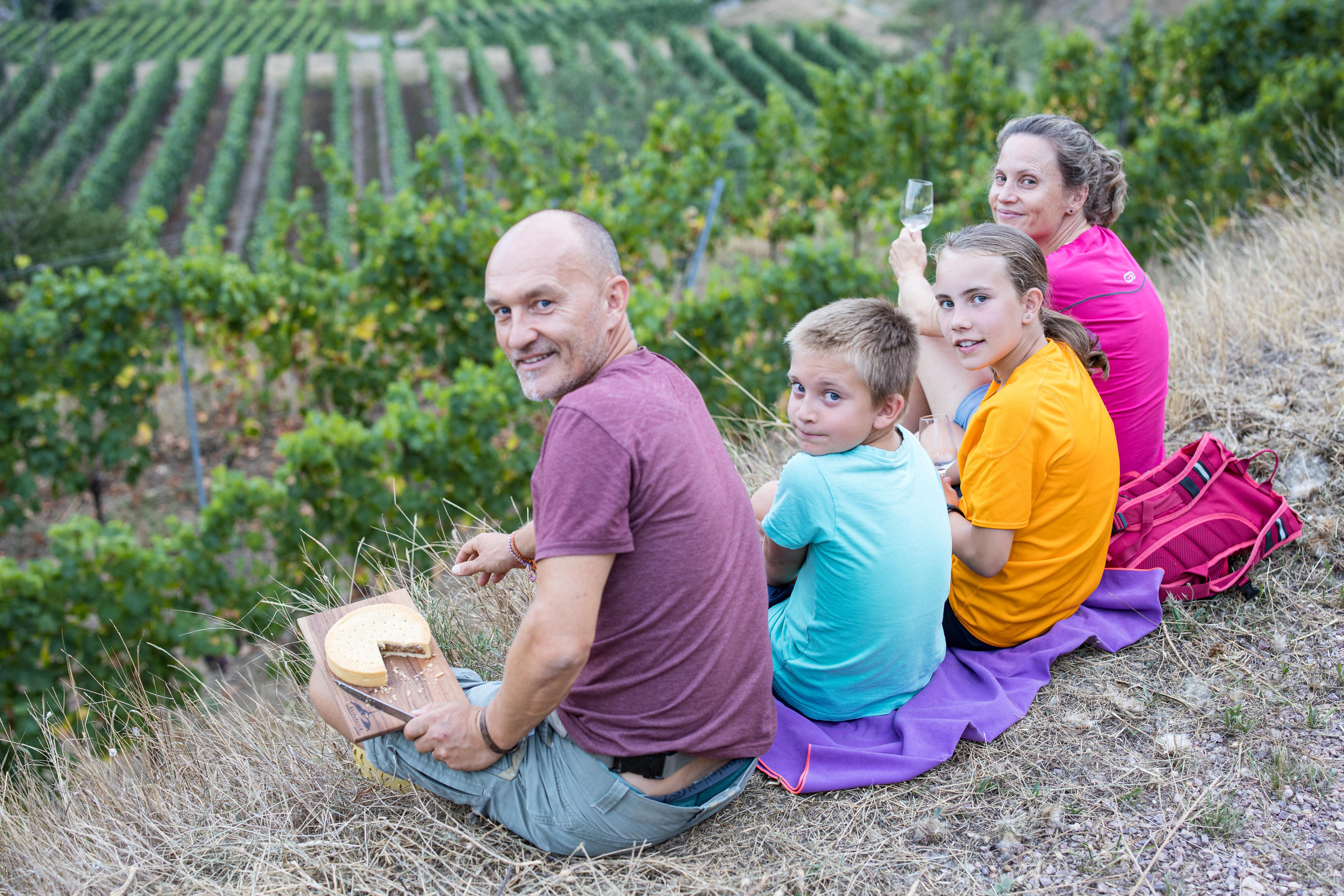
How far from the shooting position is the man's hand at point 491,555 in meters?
2.44

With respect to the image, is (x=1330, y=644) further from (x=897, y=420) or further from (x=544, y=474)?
(x=544, y=474)

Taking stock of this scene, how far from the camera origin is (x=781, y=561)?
248cm

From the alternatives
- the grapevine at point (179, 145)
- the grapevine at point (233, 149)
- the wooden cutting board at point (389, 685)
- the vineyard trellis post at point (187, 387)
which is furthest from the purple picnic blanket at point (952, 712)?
the grapevine at point (179, 145)

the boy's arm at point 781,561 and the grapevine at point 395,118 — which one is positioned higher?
the grapevine at point 395,118

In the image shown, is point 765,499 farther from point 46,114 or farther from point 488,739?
point 46,114

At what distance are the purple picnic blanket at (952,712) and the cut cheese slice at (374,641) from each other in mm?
993

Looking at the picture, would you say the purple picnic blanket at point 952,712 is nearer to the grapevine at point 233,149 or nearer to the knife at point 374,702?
the knife at point 374,702

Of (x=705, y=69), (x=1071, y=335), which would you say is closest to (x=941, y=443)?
(x=1071, y=335)

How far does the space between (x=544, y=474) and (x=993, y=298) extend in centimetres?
145

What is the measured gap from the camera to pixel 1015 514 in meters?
Result: 2.49

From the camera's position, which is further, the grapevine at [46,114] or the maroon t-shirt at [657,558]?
the grapevine at [46,114]

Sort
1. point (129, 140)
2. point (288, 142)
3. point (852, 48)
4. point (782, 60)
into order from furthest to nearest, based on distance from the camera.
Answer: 1. point (852, 48)
2. point (782, 60)
3. point (129, 140)
4. point (288, 142)

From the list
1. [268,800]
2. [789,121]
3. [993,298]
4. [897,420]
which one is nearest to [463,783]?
[268,800]

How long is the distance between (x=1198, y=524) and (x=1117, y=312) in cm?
75
